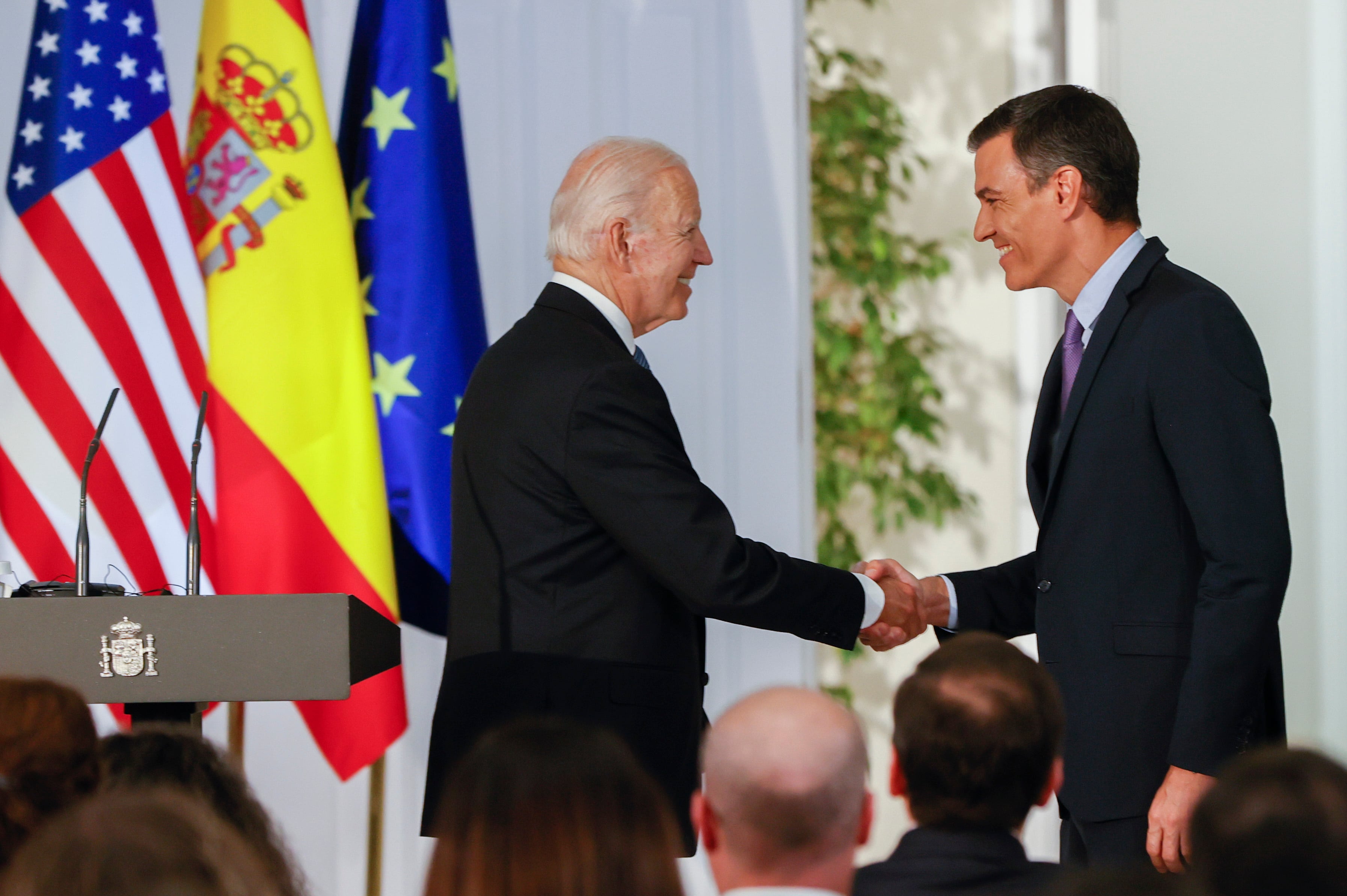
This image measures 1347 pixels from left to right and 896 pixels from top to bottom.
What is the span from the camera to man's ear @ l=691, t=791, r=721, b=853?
4.27 ft

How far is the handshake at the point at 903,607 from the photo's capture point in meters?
2.55

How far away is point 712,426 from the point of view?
3467 mm

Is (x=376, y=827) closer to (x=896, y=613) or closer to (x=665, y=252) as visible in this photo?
(x=896, y=613)

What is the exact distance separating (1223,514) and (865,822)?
0.84 metres

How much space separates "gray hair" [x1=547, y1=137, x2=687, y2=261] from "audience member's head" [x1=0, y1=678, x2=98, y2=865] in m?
1.20

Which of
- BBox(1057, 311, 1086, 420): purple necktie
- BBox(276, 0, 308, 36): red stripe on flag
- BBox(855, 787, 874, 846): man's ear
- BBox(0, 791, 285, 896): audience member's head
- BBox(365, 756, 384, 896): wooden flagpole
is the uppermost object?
BBox(276, 0, 308, 36): red stripe on flag

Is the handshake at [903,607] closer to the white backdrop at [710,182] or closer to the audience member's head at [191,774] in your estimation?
the white backdrop at [710,182]

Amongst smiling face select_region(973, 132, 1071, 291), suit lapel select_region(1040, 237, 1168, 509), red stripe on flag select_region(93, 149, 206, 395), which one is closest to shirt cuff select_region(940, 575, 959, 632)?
suit lapel select_region(1040, 237, 1168, 509)

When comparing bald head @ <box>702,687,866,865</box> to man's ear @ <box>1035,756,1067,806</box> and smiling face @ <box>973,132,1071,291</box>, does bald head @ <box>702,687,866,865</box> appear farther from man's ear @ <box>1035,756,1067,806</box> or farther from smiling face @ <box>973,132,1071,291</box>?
smiling face @ <box>973,132,1071,291</box>

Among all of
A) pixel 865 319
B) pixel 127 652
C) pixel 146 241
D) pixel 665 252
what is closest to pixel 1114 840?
pixel 665 252

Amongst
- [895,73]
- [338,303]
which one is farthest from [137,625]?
[895,73]

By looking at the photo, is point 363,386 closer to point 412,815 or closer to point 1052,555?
point 412,815

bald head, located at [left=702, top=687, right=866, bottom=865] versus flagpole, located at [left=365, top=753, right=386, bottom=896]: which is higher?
bald head, located at [left=702, top=687, right=866, bottom=865]

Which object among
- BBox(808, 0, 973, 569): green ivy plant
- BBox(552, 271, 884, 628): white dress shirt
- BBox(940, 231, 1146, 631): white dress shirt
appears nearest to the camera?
BBox(940, 231, 1146, 631): white dress shirt
